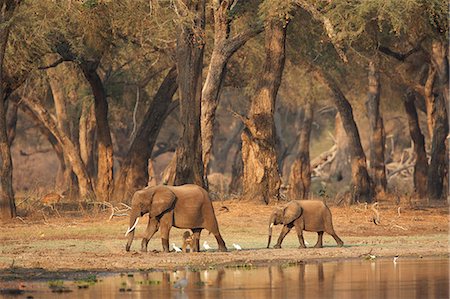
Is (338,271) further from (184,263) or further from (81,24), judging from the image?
(81,24)

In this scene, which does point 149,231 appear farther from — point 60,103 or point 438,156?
point 60,103

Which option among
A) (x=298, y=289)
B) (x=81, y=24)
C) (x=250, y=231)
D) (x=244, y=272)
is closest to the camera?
(x=298, y=289)

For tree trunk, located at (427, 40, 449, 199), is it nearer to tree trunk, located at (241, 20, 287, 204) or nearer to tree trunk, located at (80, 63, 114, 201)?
tree trunk, located at (241, 20, 287, 204)

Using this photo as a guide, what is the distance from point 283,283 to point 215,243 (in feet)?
28.9

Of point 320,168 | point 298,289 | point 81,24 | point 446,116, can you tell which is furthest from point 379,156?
point 298,289

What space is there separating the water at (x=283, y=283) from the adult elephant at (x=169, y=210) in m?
2.67

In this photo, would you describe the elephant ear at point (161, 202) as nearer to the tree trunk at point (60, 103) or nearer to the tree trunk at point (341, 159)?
the tree trunk at point (60, 103)

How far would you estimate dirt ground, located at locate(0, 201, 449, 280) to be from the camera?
23547 mm

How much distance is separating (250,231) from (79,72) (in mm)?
19723

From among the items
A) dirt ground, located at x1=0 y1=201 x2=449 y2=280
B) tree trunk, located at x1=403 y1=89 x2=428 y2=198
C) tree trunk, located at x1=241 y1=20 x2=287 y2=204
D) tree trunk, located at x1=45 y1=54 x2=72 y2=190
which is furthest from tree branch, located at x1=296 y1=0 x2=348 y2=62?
tree trunk, located at x1=45 y1=54 x2=72 y2=190

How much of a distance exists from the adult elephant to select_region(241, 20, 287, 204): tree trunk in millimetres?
11819

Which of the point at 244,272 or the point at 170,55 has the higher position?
the point at 170,55

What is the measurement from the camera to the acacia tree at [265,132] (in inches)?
1489

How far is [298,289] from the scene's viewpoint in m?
Answer: 19.1
